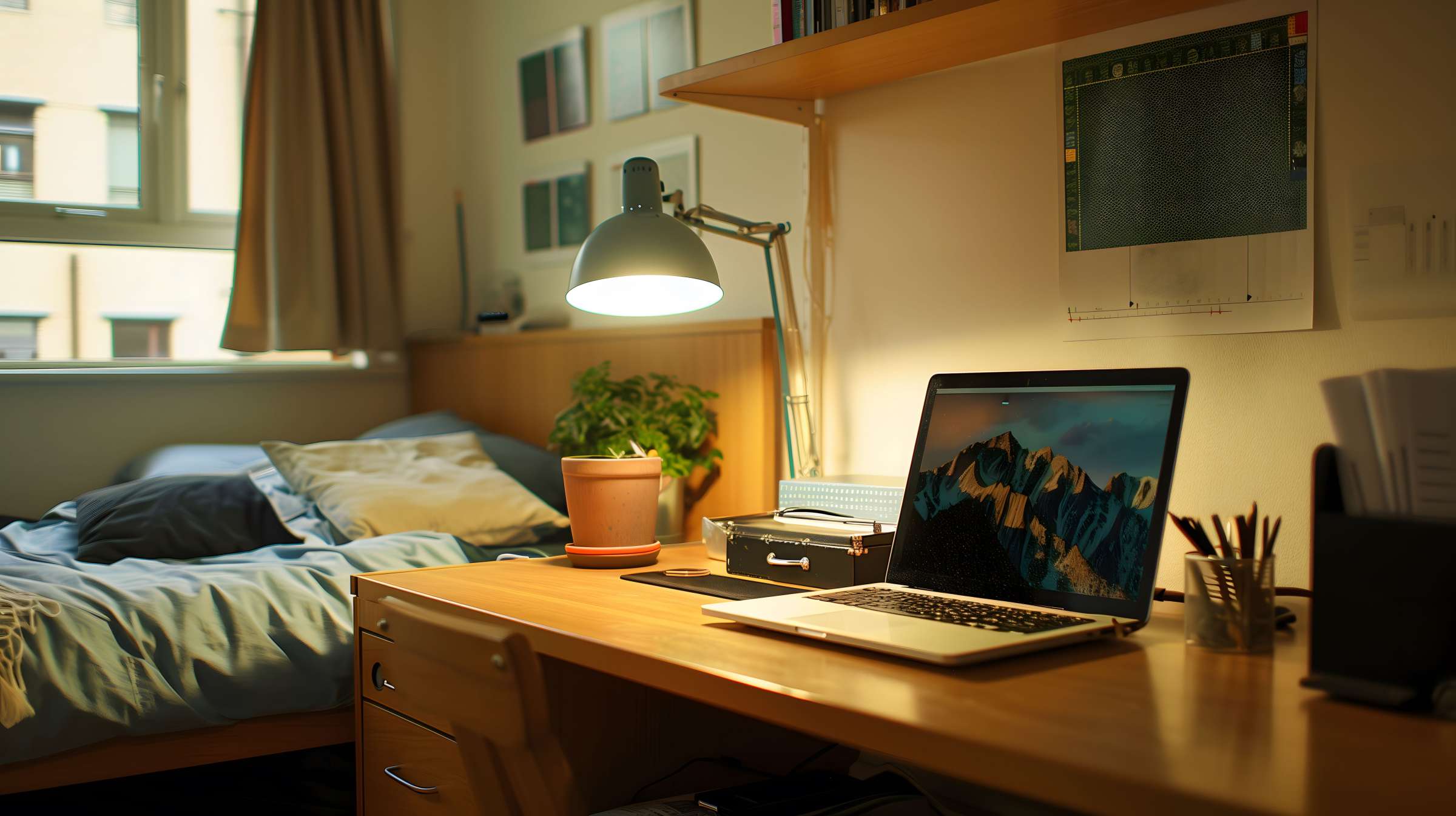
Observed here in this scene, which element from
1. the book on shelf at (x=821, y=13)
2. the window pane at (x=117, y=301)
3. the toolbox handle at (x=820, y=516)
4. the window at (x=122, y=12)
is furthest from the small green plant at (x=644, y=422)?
the window at (x=122, y=12)

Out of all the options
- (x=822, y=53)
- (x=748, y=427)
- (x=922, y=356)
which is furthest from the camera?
(x=748, y=427)

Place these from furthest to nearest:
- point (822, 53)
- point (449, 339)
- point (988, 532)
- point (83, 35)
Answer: point (449, 339)
point (83, 35)
point (822, 53)
point (988, 532)

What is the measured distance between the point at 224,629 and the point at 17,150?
1.73m

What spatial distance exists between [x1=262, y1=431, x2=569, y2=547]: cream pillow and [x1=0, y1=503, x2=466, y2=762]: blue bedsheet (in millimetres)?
175

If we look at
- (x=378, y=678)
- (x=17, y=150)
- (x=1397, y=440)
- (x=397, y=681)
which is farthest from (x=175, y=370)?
(x=1397, y=440)

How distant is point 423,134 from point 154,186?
76 centimetres

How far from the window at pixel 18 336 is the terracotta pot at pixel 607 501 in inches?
75.9

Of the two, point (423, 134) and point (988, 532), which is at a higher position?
point (423, 134)

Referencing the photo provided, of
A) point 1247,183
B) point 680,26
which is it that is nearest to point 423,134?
point 680,26

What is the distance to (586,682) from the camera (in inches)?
49.8

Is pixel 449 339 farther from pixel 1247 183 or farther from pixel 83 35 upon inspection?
pixel 1247 183

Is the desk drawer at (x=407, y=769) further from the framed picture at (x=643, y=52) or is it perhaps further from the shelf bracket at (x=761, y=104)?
the framed picture at (x=643, y=52)

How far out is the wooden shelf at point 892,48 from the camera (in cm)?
133

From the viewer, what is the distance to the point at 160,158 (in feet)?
9.43
